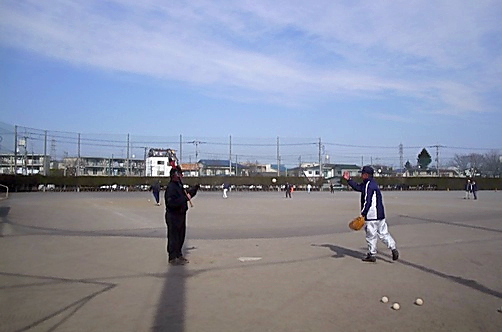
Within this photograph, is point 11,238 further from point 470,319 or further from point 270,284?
point 470,319

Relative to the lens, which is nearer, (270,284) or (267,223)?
(270,284)

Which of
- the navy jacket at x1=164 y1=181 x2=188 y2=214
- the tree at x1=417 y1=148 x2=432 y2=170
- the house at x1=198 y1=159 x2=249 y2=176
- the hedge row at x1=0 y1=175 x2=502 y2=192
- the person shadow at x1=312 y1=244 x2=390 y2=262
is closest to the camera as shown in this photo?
the navy jacket at x1=164 y1=181 x2=188 y2=214

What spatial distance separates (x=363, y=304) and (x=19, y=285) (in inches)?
203

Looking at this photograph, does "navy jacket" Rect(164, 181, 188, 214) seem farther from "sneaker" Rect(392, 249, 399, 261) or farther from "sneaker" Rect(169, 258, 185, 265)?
"sneaker" Rect(392, 249, 399, 261)

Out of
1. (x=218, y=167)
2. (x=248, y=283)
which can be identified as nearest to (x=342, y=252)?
(x=248, y=283)

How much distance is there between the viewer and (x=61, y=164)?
10388cm

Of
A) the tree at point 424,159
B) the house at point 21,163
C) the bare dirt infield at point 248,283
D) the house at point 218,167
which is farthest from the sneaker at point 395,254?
the tree at point 424,159

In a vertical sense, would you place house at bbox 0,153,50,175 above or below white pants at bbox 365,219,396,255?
above

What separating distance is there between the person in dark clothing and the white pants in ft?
11.9

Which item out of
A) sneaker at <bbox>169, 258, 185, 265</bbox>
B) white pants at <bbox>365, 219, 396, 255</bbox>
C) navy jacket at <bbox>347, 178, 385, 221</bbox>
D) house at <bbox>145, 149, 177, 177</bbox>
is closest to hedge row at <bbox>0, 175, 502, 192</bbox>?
house at <bbox>145, 149, 177, 177</bbox>

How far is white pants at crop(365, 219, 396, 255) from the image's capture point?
32.1 ft

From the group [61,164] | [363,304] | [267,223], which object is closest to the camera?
[363,304]

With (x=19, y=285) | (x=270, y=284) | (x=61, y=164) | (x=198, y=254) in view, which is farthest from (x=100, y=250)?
(x=61, y=164)

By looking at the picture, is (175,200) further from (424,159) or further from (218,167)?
(424,159)
